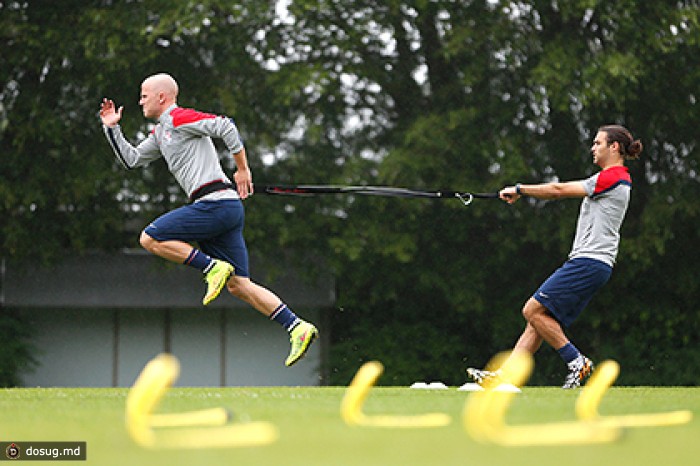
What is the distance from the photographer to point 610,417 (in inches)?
233

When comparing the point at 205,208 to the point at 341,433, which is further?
the point at 205,208

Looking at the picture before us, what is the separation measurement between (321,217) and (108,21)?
414cm

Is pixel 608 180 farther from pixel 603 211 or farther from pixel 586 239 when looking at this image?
pixel 586 239

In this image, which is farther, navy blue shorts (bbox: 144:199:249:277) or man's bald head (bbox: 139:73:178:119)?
man's bald head (bbox: 139:73:178:119)

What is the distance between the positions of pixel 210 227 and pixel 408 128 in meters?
10.7

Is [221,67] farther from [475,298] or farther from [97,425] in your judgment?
[97,425]

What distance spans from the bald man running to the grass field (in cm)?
79

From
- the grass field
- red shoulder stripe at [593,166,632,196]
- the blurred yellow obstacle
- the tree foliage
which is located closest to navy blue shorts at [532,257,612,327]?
red shoulder stripe at [593,166,632,196]

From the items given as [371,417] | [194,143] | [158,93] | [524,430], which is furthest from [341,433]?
[158,93]

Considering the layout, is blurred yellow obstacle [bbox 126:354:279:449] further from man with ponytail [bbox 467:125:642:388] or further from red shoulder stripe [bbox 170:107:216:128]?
man with ponytail [bbox 467:125:642:388]

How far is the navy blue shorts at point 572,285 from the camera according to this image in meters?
8.56

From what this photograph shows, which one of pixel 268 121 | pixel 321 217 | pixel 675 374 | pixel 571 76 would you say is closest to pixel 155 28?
pixel 268 121

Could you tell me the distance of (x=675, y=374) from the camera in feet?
66.5

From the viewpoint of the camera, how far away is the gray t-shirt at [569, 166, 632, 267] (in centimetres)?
843
